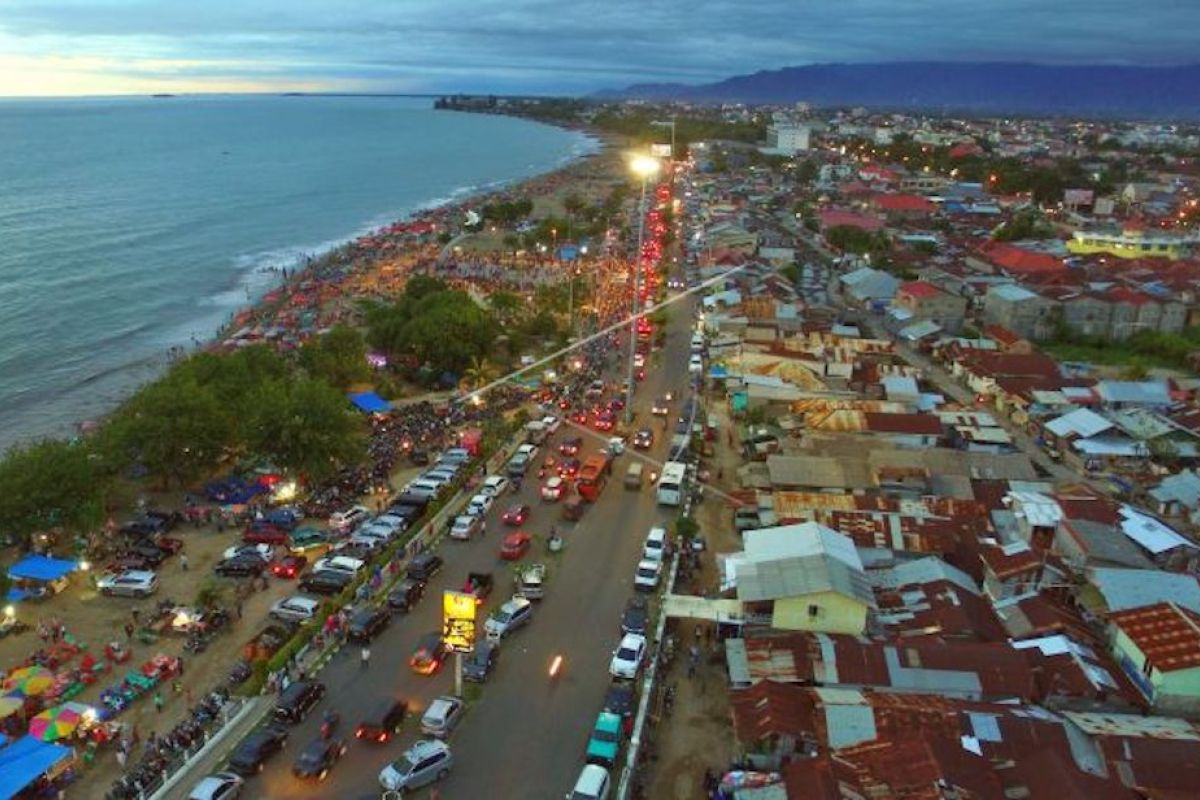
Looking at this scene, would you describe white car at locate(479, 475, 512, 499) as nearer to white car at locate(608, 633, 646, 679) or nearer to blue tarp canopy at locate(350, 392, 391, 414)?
white car at locate(608, 633, 646, 679)

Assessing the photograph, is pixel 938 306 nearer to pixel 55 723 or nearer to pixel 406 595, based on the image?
pixel 406 595

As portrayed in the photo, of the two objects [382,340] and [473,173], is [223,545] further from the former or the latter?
[473,173]

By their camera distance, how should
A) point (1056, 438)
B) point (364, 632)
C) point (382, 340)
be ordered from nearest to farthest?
point (364, 632) → point (1056, 438) → point (382, 340)

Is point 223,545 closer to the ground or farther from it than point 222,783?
closer to the ground

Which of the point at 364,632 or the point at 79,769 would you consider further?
the point at 364,632

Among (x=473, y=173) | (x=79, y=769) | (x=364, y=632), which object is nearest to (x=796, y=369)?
(x=364, y=632)

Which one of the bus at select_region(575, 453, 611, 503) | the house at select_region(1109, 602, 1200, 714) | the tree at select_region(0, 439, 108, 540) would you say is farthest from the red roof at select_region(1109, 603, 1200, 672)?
the tree at select_region(0, 439, 108, 540)
